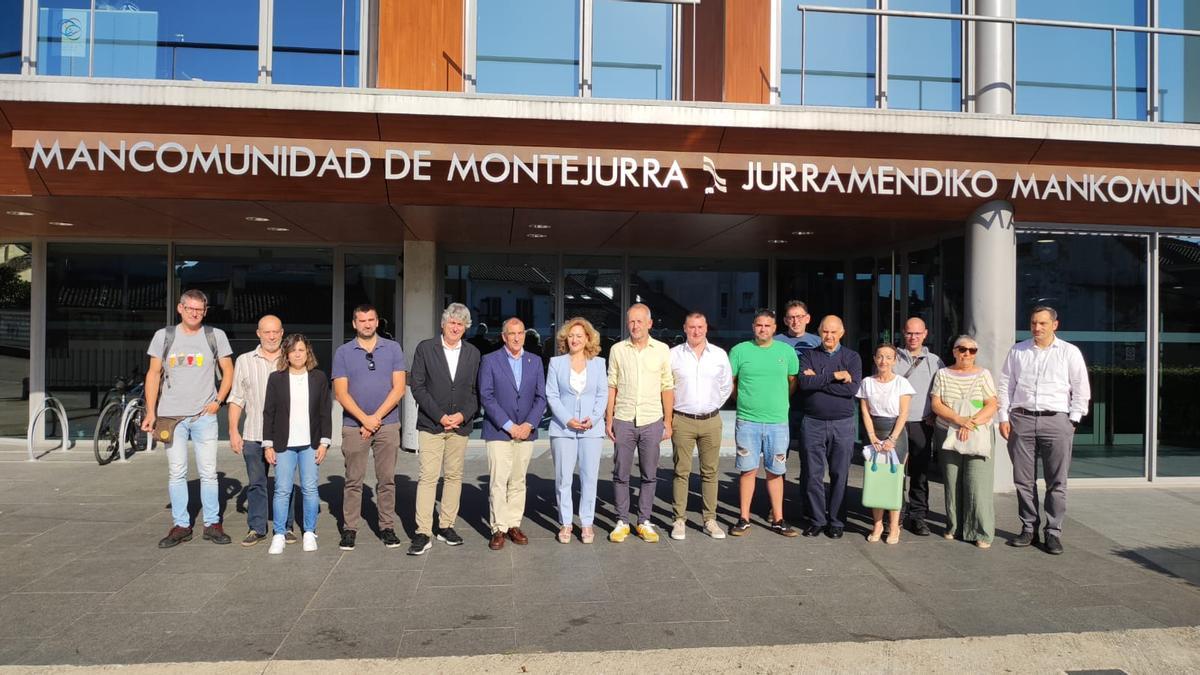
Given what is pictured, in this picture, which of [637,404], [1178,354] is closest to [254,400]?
[637,404]

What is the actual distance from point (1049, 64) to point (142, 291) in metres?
11.6

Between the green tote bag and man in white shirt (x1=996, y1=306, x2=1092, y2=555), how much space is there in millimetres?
942

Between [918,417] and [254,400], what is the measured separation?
518 centimetres

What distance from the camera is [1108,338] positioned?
8758 millimetres

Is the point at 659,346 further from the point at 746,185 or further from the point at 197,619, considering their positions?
the point at 197,619

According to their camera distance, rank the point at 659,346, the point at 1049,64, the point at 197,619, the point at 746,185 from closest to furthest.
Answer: the point at 197,619, the point at 659,346, the point at 746,185, the point at 1049,64

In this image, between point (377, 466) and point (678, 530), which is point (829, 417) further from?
point (377, 466)

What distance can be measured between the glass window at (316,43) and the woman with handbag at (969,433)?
6.20m

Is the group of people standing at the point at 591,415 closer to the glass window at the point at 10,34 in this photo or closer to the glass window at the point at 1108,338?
the glass window at the point at 1108,338

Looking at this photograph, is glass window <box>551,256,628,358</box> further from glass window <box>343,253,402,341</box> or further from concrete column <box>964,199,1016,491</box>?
concrete column <box>964,199,1016,491</box>

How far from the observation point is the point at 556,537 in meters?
6.28

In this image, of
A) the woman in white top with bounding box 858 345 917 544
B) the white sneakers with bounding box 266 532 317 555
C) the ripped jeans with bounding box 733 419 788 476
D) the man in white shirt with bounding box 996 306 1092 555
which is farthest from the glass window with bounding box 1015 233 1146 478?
the white sneakers with bounding box 266 532 317 555

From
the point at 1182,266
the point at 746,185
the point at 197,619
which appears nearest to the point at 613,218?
the point at 746,185

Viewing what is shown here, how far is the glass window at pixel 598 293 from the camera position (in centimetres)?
1188
